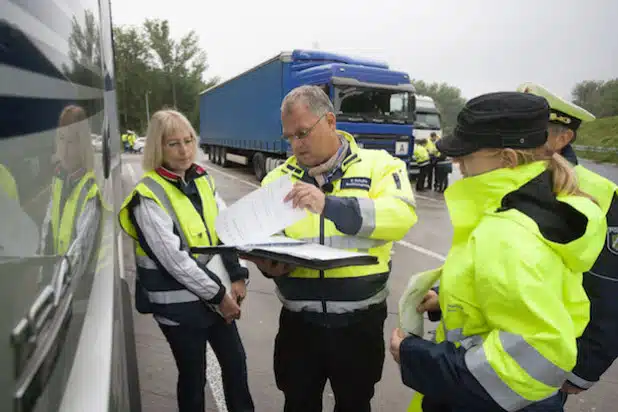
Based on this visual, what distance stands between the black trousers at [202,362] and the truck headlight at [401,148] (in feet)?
30.9

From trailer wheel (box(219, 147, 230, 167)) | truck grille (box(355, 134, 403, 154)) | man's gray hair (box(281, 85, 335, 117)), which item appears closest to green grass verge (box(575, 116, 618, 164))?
truck grille (box(355, 134, 403, 154))

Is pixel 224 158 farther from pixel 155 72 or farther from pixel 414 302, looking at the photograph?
pixel 155 72

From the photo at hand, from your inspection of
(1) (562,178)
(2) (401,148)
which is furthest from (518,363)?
(2) (401,148)

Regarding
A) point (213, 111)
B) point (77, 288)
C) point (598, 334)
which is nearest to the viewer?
point (77, 288)

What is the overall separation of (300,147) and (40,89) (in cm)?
119

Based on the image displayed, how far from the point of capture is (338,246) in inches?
68.6

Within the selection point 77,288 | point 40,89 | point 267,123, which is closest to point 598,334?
point 77,288

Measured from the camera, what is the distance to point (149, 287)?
2020 mm

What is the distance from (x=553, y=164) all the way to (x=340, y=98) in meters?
9.21

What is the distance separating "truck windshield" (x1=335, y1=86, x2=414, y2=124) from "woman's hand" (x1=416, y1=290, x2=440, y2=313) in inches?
356

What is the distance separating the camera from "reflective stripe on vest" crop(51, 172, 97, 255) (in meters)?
0.71

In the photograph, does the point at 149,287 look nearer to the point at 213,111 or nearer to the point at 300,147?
the point at 300,147

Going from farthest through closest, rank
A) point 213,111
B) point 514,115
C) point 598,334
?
point 213,111 < point 598,334 < point 514,115

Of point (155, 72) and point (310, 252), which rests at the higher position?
point (155, 72)
